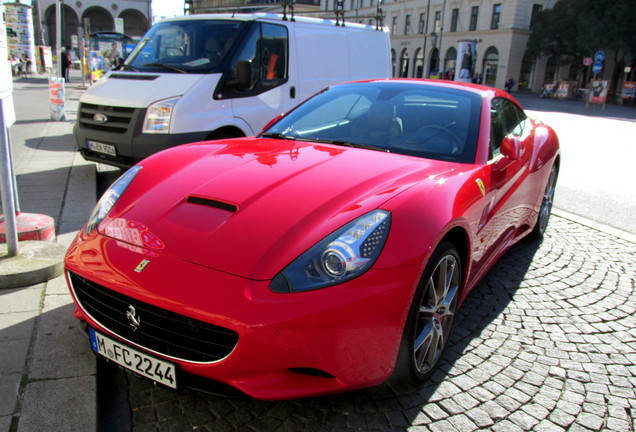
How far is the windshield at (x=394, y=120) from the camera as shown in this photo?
10.5 ft

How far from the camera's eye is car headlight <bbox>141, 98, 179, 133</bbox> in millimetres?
5543

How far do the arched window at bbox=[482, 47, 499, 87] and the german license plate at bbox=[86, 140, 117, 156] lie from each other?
53.5m

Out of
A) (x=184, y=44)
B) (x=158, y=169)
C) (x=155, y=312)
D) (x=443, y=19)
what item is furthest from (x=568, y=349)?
→ (x=443, y=19)

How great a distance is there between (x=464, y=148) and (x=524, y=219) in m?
1.32

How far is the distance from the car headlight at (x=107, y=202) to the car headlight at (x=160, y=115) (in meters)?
2.77

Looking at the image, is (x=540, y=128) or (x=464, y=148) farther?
(x=540, y=128)

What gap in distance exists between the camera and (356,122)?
352 cm

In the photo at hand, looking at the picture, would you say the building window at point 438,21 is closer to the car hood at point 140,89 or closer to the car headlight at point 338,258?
the car hood at point 140,89

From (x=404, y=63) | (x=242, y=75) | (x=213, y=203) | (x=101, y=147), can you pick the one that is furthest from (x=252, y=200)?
(x=404, y=63)

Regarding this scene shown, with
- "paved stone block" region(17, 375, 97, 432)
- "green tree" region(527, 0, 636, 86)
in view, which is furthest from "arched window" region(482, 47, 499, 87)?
"paved stone block" region(17, 375, 97, 432)

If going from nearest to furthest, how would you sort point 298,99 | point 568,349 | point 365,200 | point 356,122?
point 365,200, point 568,349, point 356,122, point 298,99

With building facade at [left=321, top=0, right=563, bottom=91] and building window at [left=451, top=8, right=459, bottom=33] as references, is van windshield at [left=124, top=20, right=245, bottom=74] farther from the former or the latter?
building window at [left=451, top=8, right=459, bottom=33]

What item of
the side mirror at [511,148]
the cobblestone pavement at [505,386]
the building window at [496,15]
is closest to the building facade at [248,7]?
the side mirror at [511,148]

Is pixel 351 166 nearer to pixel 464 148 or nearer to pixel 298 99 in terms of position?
pixel 464 148
